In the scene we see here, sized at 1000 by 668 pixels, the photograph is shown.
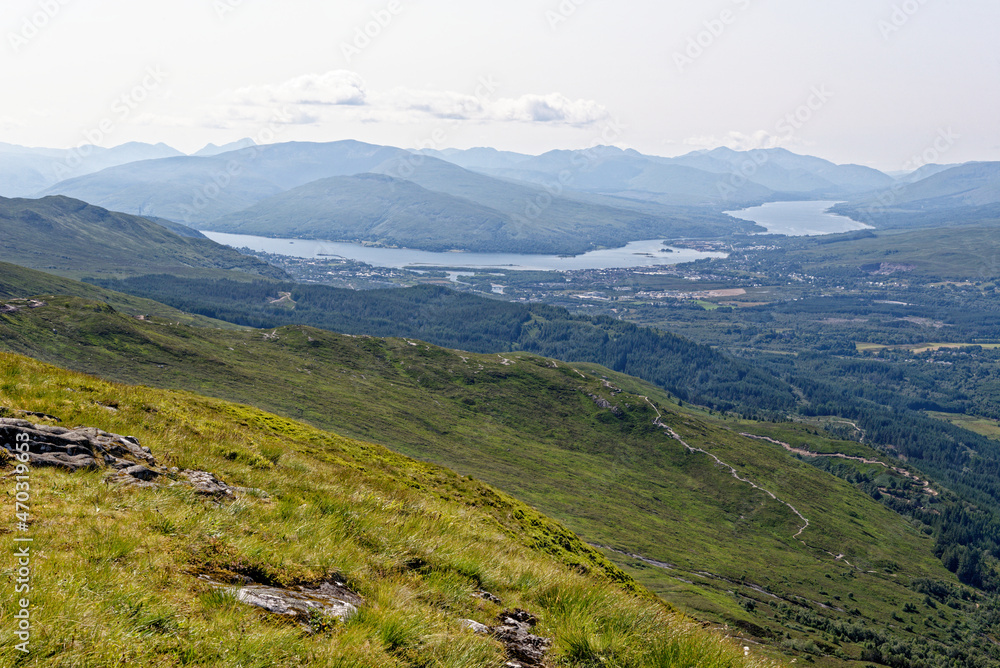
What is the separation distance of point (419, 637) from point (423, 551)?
3.80 m

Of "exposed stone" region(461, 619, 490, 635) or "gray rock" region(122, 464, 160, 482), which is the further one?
"gray rock" region(122, 464, 160, 482)

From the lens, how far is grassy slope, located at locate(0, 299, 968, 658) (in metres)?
85.0

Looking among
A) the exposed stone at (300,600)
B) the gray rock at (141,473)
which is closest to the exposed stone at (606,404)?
the gray rock at (141,473)

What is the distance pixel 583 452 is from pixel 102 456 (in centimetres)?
11744

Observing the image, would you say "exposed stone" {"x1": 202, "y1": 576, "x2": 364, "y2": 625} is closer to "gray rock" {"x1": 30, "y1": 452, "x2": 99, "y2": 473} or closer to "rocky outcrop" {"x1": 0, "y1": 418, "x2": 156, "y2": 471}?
"gray rock" {"x1": 30, "y1": 452, "x2": 99, "y2": 473}

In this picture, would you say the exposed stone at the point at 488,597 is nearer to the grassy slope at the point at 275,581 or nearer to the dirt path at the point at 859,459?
the grassy slope at the point at 275,581

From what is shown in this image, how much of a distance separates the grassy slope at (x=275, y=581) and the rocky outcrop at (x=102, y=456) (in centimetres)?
54

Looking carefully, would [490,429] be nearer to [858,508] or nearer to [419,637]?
[858,508]

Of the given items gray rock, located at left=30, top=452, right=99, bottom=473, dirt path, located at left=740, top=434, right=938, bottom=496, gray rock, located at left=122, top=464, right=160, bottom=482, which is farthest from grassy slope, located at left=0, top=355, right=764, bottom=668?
dirt path, located at left=740, top=434, right=938, bottom=496

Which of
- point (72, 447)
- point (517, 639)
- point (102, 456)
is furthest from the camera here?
point (102, 456)

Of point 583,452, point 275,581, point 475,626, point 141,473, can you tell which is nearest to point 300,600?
point 275,581

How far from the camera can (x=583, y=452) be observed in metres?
125

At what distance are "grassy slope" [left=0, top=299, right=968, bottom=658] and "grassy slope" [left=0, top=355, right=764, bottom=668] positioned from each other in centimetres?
5651

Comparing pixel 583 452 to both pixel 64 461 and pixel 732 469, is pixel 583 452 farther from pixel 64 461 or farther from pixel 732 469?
pixel 64 461
